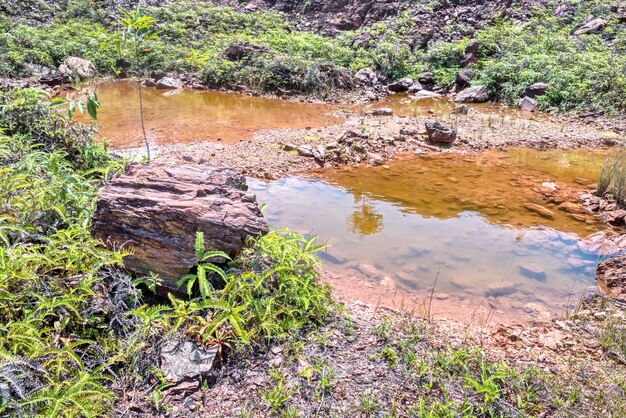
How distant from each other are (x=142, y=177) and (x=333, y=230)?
2451mm

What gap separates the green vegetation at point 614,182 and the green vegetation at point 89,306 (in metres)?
5.11

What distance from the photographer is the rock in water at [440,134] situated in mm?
8062

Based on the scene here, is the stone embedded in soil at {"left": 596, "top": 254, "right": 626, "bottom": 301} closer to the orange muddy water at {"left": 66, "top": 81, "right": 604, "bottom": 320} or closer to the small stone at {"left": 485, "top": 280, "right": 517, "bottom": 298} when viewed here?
the orange muddy water at {"left": 66, "top": 81, "right": 604, "bottom": 320}

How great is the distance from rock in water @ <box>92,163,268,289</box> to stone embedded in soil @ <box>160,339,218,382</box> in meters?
0.51

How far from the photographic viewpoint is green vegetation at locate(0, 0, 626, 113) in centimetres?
1223

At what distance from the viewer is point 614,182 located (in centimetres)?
573

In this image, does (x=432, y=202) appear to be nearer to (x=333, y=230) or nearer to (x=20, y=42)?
(x=333, y=230)

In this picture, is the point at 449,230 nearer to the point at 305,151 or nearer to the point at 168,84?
the point at 305,151

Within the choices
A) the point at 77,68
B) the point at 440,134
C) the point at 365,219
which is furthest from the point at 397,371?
the point at 77,68

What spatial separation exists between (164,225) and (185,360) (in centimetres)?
93

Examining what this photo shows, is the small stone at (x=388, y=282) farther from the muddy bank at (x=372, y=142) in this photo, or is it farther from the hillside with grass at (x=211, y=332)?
the muddy bank at (x=372, y=142)

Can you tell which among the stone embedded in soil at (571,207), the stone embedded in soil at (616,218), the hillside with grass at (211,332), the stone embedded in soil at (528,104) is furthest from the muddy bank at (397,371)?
the stone embedded in soil at (528,104)

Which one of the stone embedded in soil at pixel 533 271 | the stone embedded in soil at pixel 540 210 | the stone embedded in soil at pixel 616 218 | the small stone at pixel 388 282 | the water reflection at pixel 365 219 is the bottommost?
the stone embedded in soil at pixel 533 271

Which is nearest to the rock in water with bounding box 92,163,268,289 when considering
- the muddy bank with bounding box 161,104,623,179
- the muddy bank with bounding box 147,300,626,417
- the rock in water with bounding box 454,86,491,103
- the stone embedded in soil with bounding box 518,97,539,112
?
the muddy bank with bounding box 147,300,626,417
